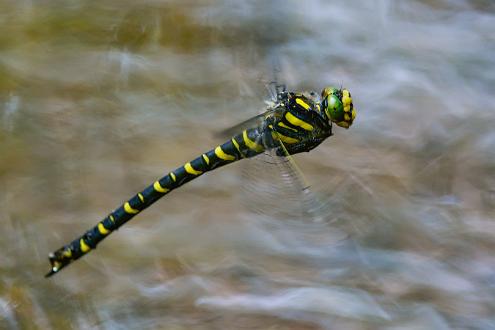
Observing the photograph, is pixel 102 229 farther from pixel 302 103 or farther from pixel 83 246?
pixel 302 103

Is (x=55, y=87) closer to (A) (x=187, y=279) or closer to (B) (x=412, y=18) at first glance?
(A) (x=187, y=279)

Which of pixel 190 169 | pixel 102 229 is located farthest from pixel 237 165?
pixel 102 229

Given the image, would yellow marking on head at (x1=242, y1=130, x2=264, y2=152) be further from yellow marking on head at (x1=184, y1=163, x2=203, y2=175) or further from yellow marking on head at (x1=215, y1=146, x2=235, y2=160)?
yellow marking on head at (x1=184, y1=163, x2=203, y2=175)

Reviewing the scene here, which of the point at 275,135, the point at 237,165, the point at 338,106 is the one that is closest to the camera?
the point at 338,106

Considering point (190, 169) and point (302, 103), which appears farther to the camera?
point (190, 169)

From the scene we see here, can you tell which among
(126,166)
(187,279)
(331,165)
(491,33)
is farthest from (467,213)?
(126,166)

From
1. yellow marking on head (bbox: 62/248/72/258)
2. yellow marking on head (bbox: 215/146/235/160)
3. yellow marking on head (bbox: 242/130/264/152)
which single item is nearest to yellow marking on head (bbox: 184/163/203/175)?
A: yellow marking on head (bbox: 215/146/235/160)

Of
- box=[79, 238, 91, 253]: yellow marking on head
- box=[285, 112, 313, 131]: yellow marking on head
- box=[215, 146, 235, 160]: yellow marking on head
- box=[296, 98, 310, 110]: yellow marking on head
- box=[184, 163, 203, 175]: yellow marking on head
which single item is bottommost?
box=[79, 238, 91, 253]: yellow marking on head
